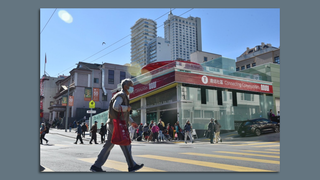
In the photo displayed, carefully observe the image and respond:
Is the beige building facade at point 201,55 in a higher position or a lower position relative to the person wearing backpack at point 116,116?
higher

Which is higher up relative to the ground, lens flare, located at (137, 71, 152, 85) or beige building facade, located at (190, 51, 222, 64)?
beige building facade, located at (190, 51, 222, 64)

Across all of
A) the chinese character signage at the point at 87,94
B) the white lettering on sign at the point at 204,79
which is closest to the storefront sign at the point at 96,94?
the chinese character signage at the point at 87,94

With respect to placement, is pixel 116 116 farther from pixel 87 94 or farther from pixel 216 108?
pixel 87 94

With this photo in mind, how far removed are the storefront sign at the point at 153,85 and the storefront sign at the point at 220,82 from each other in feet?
3.03

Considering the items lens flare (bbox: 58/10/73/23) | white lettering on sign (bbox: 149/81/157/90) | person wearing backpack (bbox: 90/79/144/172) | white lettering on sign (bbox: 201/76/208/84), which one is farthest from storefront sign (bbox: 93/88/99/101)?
person wearing backpack (bbox: 90/79/144/172)

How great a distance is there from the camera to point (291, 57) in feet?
22.0

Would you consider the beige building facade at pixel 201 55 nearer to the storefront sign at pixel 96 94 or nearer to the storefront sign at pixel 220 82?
the storefront sign at pixel 220 82

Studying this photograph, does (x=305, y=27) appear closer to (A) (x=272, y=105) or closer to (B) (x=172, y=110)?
(A) (x=272, y=105)

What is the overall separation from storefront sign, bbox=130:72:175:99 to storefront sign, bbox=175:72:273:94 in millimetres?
923

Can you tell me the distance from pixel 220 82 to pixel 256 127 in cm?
535

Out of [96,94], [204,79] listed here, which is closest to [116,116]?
[204,79]

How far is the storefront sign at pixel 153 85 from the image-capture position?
21777 mm

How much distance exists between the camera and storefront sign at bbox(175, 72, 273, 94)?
21.4m

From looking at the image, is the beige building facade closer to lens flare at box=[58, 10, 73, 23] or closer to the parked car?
the parked car
